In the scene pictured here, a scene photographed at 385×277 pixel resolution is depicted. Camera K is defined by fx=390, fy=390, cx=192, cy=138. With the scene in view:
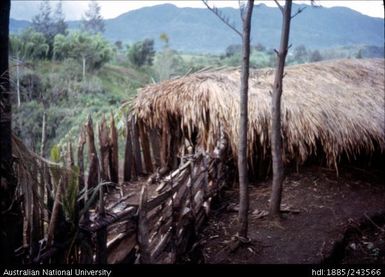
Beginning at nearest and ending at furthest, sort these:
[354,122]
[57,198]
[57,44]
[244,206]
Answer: [57,198]
[244,206]
[354,122]
[57,44]

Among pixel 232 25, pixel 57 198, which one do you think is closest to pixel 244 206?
pixel 232 25

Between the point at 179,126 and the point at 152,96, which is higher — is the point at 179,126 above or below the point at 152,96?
below

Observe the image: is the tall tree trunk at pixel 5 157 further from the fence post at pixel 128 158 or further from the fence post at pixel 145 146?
the fence post at pixel 145 146

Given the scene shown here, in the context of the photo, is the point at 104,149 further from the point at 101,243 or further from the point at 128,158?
the point at 101,243

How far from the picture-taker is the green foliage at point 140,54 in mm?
29859

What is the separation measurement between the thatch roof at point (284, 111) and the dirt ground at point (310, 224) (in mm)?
470

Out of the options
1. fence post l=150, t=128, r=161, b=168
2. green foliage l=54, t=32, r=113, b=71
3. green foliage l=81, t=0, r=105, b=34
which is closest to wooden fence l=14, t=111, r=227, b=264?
fence post l=150, t=128, r=161, b=168

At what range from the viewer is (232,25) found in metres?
4.06

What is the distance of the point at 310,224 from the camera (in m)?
4.84

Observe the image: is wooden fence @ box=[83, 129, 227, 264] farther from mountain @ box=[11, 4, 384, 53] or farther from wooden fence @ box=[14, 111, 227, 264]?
mountain @ box=[11, 4, 384, 53]

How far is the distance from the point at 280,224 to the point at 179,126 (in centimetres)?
276

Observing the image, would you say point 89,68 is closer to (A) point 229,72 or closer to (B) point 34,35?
(B) point 34,35

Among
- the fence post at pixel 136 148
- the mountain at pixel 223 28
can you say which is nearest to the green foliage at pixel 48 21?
the fence post at pixel 136 148

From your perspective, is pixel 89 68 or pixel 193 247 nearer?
pixel 193 247
